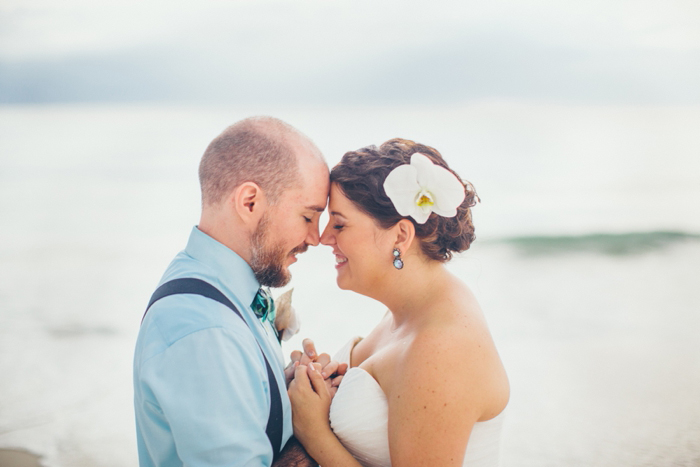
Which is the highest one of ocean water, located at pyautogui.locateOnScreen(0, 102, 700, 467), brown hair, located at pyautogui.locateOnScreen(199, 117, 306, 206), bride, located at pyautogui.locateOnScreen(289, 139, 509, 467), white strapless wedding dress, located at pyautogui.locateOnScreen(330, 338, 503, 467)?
brown hair, located at pyautogui.locateOnScreen(199, 117, 306, 206)

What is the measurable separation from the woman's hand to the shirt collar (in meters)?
0.39

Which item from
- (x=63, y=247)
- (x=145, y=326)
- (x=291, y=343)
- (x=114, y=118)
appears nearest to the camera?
(x=145, y=326)

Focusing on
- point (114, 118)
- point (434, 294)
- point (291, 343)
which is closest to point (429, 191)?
point (434, 294)

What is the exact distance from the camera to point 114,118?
73.6 ft

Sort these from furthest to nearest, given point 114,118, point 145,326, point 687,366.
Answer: point 114,118 → point 687,366 → point 145,326

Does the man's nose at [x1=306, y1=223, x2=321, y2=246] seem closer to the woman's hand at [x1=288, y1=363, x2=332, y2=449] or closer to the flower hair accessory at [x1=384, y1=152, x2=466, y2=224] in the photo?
the flower hair accessory at [x1=384, y1=152, x2=466, y2=224]

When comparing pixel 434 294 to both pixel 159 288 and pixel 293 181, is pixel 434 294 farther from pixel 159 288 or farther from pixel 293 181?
pixel 159 288

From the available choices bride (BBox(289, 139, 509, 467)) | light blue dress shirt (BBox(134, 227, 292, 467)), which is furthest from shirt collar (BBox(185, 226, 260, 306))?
bride (BBox(289, 139, 509, 467))

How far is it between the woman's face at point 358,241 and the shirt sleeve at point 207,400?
2.75 ft

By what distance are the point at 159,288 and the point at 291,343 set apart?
6188 millimetres

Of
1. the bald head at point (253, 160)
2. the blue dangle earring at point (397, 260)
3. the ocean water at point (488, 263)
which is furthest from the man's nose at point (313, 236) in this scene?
the ocean water at point (488, 263)

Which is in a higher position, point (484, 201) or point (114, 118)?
point (114, 118)

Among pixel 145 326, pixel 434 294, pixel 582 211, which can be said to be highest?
pixel 145 326

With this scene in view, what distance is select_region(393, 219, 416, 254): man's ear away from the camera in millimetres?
2211
